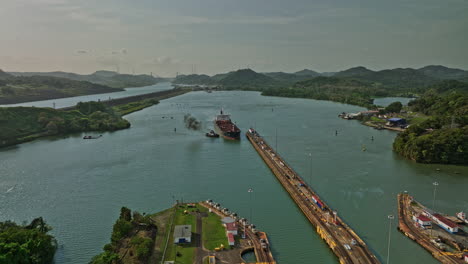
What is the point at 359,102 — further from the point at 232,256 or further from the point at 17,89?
the point at 17,89

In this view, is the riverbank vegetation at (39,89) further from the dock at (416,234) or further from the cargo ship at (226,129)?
the dock at (416,234)

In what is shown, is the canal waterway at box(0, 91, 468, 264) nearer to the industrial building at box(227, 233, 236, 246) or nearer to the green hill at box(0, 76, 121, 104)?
the industrial building at box(227, 233, 236, 246)

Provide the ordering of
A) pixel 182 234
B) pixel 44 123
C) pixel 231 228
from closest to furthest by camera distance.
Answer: pixel 182 234, pixel 231 228, pixel 44 123

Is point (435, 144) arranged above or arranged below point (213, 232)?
above

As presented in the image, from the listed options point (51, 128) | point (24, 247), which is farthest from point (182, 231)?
point (51, 128)

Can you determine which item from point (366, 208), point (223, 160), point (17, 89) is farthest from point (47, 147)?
point (17, 89)

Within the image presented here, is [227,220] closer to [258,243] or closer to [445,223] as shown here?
[258,243]

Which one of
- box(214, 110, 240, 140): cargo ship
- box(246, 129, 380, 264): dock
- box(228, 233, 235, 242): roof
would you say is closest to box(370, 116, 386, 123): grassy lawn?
box(214, 110, 240, 140): cargo ship
